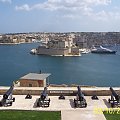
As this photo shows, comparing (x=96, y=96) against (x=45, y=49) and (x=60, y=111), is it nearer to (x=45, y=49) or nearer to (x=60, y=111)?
(x=60, y=111)

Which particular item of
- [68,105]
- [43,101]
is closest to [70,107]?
[68,105]

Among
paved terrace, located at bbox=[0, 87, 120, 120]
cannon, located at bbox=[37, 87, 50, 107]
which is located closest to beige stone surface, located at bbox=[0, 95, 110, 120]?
paved terrace, located at bbox=[0, 87, 120, 120]

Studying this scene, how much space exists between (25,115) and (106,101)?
4.06 metres

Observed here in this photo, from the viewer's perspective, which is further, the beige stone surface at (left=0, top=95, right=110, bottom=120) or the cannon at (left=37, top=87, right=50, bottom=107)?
the cannon at (left=37, top=87, right=50, bottom=107)

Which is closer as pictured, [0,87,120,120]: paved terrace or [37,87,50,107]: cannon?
[0,87,120,120]: paved terrace

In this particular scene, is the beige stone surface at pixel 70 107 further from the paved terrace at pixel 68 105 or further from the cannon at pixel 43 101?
the cannon at pixel 43 101

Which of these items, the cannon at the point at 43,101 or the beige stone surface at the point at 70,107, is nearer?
the beige stone surface at the point at 70,107

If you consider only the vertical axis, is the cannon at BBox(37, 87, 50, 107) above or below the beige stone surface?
above

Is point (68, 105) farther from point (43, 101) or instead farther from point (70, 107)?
point (43, 101)

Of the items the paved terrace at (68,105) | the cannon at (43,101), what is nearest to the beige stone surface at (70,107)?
the paved terrace at (68,105)

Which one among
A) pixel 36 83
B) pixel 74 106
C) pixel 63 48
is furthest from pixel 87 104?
pixel 63 48

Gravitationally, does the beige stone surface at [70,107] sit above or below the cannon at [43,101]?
below

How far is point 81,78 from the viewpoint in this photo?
5259 cm

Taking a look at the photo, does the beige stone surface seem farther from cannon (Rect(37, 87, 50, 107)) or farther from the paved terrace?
cannon (Rect(37, 87, 50, 107))
